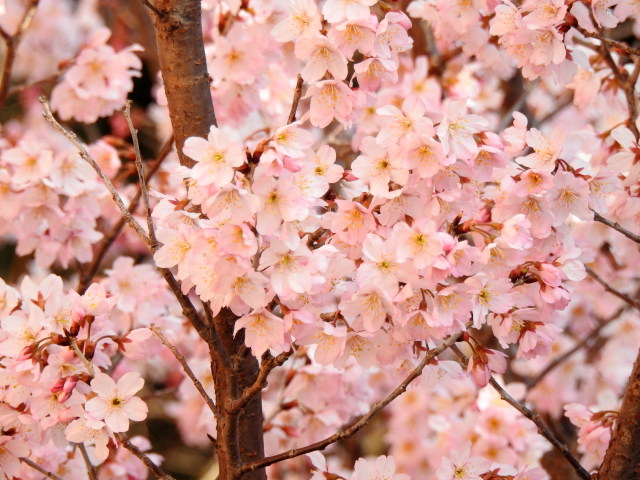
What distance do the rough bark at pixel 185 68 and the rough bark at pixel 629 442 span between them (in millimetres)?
976

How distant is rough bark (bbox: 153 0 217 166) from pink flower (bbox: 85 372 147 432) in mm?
447

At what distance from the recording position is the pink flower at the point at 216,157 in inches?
47.7

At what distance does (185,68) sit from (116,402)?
667 mm

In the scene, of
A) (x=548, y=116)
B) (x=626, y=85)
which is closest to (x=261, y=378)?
(x=626, y=85)

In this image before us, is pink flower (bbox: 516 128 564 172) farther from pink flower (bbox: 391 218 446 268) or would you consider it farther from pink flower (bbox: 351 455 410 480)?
pink flower (bbox: 351 455 410 480)

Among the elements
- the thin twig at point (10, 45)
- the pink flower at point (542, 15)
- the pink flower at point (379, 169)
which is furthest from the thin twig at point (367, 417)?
the thin twig at point (10, 45)

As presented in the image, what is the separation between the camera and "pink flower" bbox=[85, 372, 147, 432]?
4.68 ft

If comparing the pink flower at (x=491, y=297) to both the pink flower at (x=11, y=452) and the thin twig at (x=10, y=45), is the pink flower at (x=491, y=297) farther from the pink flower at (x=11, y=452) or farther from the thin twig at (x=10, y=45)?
the thin twig at (x=10, y=45)

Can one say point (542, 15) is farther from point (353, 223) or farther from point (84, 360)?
point (84, 360)

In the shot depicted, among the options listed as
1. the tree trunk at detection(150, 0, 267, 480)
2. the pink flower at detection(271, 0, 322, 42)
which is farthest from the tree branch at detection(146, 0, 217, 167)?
the pink flower at detection(271, 0, 322, 42)

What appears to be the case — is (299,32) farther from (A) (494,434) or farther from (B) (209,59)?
(A) (494,434)

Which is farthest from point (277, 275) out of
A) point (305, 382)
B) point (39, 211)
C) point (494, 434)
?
point (494, 434)

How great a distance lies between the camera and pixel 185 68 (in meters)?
1.60

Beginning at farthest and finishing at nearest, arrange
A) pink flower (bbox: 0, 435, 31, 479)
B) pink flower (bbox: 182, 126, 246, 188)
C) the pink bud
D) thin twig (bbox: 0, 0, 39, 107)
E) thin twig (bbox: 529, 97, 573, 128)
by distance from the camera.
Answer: thin twig (bbox: 529, 97, 573, 128), thin twig (bbox: 0, 0, 39, 107), pink flower (bbox: 0, 435, 31, 479), the pink bud, pink flower (bbox: 182, 126, 246, 188)
